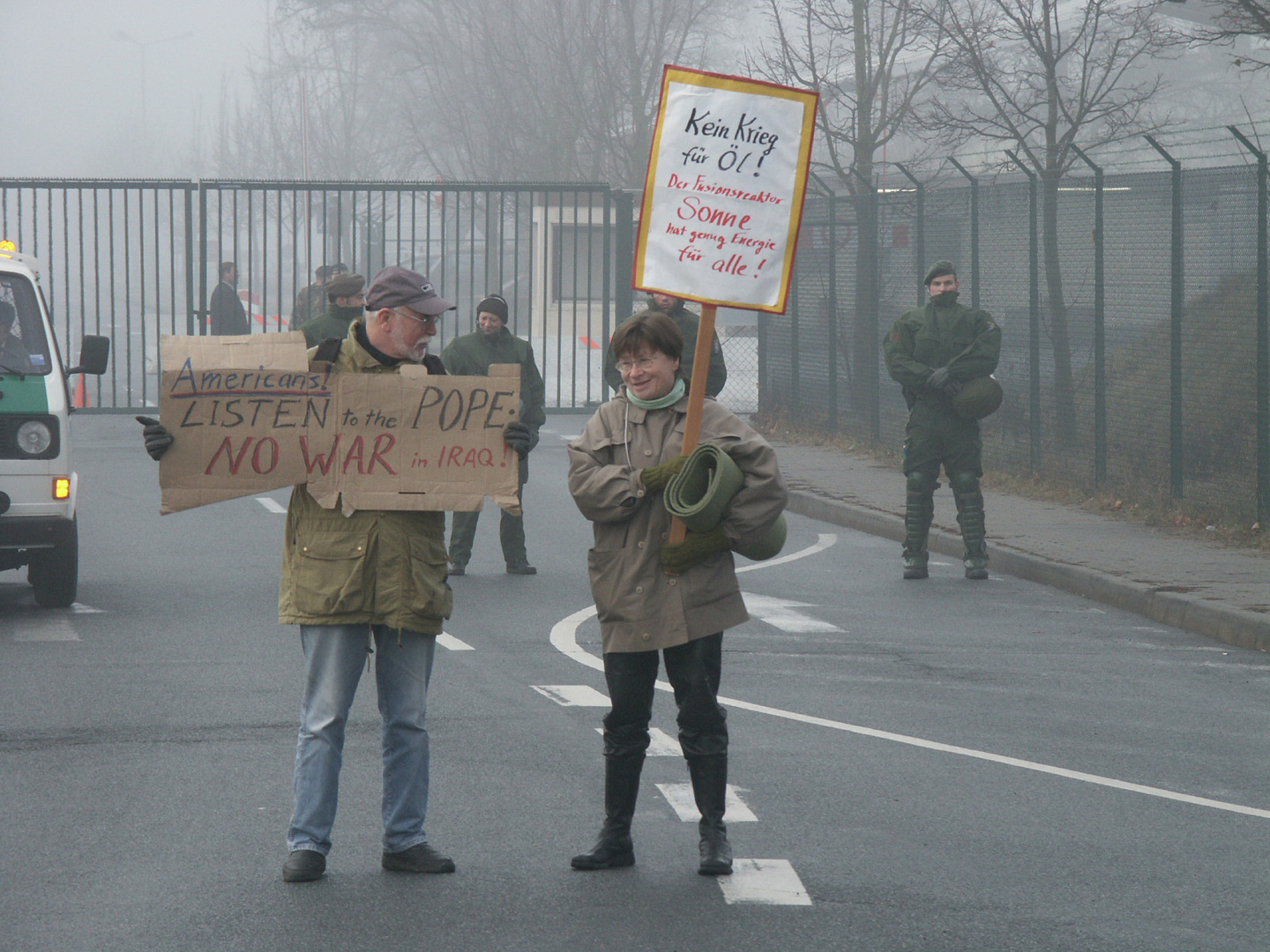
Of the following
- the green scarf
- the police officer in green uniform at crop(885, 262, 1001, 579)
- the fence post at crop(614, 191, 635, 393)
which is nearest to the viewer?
the green scarf

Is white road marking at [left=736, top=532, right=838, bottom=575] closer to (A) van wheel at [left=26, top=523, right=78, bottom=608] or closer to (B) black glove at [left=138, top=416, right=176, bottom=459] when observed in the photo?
(A) van wheel at [left=26, top=523, right=78, bottom=608]

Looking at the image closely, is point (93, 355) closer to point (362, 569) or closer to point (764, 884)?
point (362, 569)

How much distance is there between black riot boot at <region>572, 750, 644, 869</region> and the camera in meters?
5.25

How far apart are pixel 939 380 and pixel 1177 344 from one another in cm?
424

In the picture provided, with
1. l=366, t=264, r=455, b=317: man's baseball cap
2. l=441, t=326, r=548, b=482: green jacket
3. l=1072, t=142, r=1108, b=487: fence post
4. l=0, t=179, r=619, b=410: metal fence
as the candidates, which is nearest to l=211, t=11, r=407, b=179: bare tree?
l=0, t=179, r=619, b=410: metal fence

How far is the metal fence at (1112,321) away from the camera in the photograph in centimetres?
1433

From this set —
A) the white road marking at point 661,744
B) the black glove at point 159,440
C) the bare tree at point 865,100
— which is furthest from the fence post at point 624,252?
the black glove at point 159,440

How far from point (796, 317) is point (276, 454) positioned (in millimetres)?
18732

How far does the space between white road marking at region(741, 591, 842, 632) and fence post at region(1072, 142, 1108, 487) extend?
607 centimetres

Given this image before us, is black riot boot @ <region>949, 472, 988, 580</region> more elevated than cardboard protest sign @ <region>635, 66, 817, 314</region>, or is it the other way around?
cardboard protest sign @ <region>635, 66, 817, 314</region>

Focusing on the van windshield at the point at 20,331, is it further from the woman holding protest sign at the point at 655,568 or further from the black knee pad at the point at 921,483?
the woman holding protest sign at the point at 655,568

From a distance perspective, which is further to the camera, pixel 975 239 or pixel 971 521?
pixel 975 239

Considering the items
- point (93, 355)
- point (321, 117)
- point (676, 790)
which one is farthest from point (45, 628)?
point (321, 117)

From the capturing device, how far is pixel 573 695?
792cm
